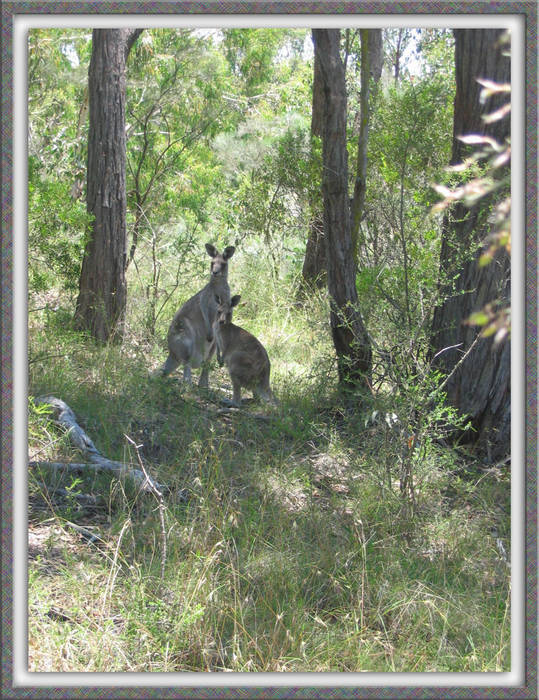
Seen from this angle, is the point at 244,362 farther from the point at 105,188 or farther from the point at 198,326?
the point at 105,188

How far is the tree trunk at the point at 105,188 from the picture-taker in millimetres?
8719

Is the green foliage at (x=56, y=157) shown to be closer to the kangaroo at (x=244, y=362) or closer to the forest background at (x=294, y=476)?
the forest background at (x=294, y=476)

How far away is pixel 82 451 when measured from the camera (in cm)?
552

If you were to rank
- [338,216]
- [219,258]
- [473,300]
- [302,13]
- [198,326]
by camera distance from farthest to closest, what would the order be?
[219,258] → [198,326] → [338,216] → [473,300] → [302,13]

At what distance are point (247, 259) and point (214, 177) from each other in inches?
169

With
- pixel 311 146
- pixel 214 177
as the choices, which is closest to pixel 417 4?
pixel 311 146

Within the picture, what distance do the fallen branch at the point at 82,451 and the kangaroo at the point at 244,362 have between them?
202 cm

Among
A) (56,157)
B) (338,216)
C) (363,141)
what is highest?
(56,157)

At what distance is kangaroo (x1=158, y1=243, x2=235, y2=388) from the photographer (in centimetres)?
864

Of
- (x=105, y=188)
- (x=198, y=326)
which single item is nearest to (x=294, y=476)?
(x=198, y=326)

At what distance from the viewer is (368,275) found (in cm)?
638

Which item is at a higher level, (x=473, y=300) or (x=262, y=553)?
(x=473, y=300)

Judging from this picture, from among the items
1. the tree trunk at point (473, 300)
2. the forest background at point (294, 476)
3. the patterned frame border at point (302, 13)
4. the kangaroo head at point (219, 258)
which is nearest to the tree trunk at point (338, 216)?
the forest background at point (294, 476)

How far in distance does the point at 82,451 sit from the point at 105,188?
424 cm
